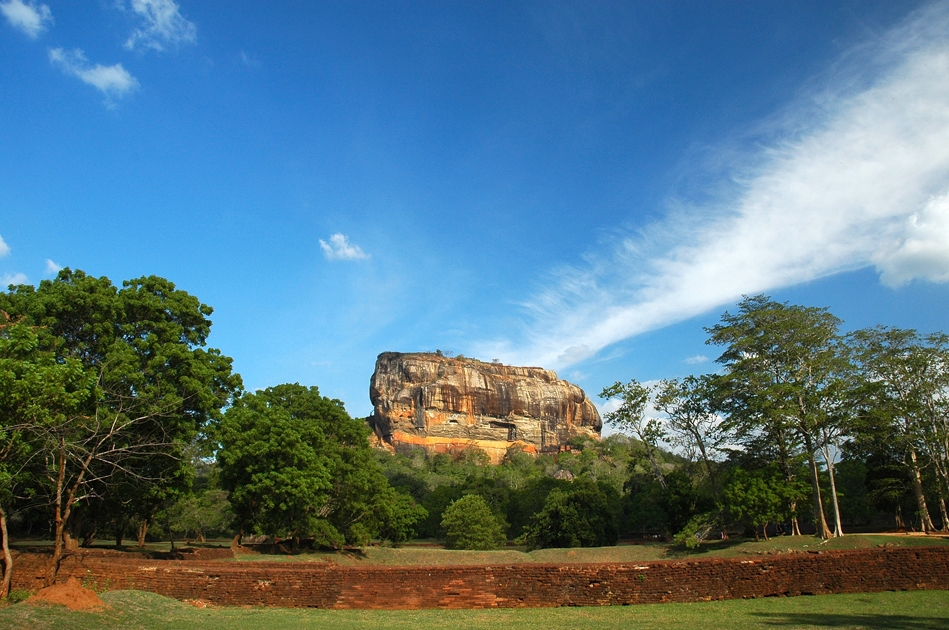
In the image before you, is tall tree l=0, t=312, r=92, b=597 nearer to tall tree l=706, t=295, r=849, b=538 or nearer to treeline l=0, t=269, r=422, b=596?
treeline l=0, t=269, r=422, b=596

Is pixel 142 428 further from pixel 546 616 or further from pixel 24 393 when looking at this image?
pixel 546 616

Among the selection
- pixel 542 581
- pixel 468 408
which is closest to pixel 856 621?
pixel 542 581

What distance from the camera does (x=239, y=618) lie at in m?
9.79

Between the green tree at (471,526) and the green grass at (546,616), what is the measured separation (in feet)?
75.6

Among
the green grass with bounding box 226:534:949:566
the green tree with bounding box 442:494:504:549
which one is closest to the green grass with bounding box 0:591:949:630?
the green grass with bounding box 226:534:949:566

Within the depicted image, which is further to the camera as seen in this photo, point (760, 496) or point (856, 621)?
point (760, 496)

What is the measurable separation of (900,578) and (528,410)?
92.7 meters

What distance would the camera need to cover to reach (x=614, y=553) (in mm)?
26859

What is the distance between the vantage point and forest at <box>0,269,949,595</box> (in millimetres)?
14750

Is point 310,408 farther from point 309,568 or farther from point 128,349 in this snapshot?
point 309,568

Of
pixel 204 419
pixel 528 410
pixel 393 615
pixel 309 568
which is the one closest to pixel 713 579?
pixel 393 615

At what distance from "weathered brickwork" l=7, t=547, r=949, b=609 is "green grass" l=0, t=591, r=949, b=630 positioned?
36 cm

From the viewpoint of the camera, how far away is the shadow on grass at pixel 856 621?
8.14 m

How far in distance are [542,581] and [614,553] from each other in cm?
1765
